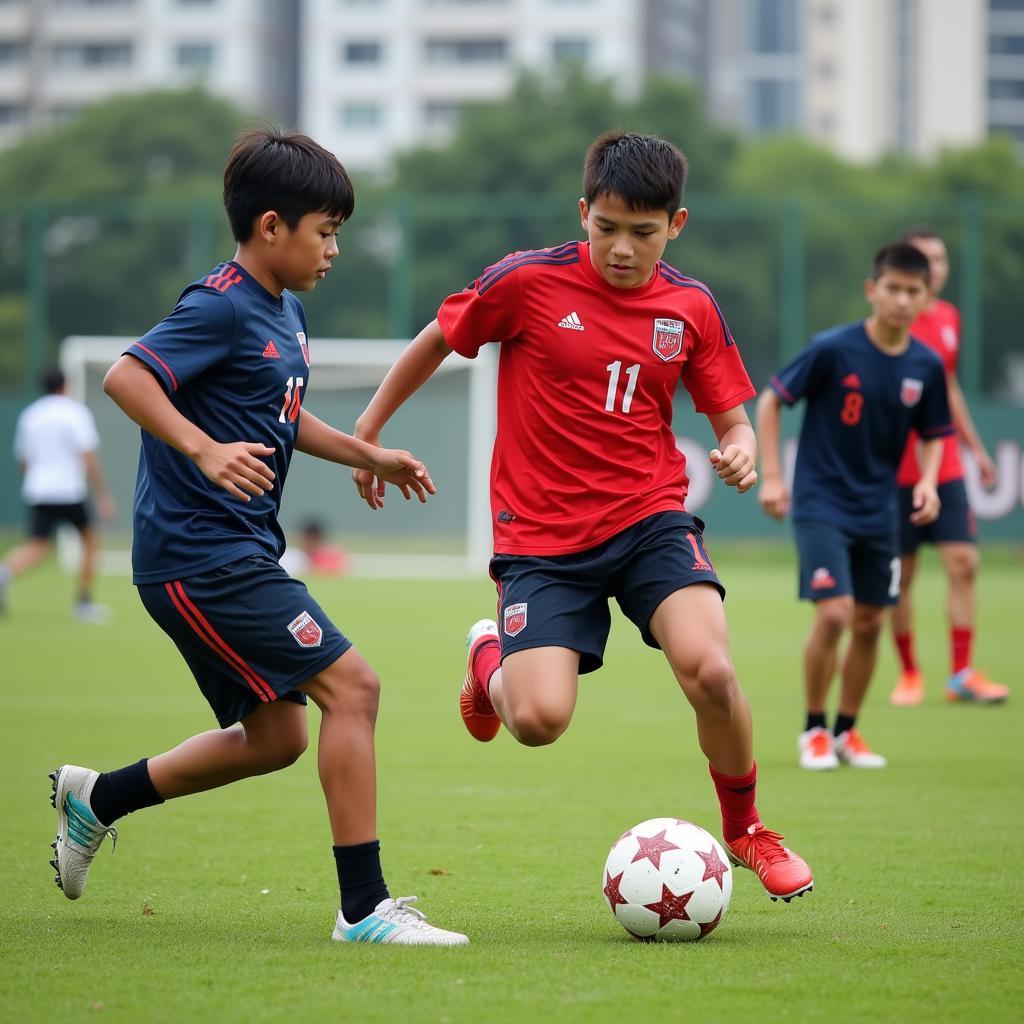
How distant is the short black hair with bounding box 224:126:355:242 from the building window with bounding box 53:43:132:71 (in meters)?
88.8

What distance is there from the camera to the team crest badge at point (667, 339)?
5.12 m

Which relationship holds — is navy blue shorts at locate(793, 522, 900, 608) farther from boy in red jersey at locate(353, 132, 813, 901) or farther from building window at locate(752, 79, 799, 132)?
building window at locate(752, 79, 799, 132)

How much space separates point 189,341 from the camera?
448 centimetres

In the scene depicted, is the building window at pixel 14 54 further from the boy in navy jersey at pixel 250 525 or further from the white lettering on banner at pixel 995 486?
the boy in navy jersey at pixel 250 525

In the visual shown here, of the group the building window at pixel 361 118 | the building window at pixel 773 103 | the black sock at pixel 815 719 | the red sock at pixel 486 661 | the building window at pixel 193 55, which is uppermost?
the building window at pixel 193 55

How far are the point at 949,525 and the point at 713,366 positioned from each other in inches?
207

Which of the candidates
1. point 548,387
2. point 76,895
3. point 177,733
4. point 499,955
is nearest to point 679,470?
point 548,387

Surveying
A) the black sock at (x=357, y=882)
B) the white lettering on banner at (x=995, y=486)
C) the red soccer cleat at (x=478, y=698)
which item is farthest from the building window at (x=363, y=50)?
the black sock at (x=357, y=882)

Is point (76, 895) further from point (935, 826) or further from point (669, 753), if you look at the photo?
point (669, 753)

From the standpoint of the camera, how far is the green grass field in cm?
389

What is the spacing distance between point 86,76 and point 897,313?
3432 inches

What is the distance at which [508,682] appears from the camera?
4.97 m

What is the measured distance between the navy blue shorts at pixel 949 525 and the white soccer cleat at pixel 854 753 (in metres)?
2.49

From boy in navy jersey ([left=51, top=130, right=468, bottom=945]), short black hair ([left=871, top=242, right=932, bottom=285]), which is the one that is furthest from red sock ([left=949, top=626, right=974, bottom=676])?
boy in navy jersey ([left=51, top=130, right=468, bottom=945])
